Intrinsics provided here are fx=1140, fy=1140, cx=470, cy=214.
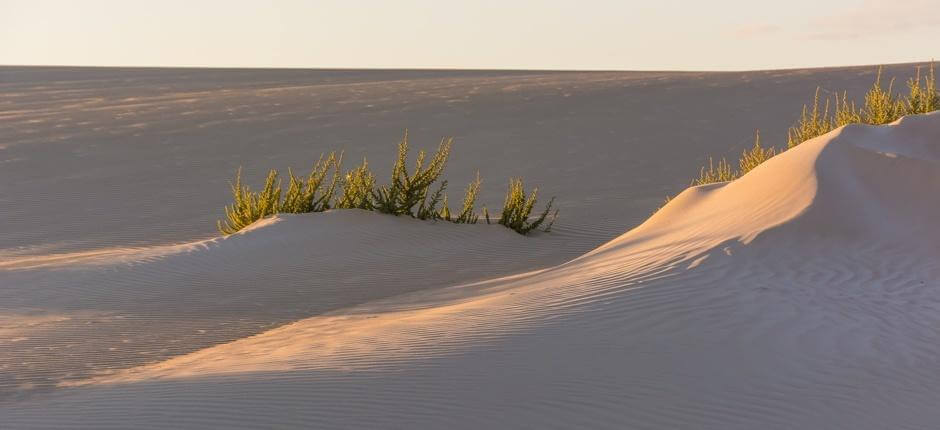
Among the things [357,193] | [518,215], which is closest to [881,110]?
[518,215]

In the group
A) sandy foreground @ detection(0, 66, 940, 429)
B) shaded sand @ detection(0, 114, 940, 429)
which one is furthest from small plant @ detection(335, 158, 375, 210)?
shaded sand @ detection(0, 114, 940, 429)

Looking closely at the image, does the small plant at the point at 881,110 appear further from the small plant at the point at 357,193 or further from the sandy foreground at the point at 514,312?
the small plant at the point at 357,193

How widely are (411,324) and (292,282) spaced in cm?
335

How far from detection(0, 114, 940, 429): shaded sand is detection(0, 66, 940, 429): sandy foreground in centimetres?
2

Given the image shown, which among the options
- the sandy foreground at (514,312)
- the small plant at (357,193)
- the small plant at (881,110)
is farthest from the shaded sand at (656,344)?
the small plant at (881,110)

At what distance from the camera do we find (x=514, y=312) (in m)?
7.07

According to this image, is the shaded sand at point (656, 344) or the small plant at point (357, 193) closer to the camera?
the shaded sand at point (656, 344)

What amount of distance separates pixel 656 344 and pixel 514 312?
3.92ft

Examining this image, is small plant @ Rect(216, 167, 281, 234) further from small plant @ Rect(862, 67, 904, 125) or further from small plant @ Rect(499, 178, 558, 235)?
small plant @ Rect(862, 67, 904, 125)

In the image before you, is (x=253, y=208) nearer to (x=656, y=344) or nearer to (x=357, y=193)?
(x=357, y=193)

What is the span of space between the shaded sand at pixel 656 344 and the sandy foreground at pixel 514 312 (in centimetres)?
2

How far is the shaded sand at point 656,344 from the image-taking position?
16.5 feet

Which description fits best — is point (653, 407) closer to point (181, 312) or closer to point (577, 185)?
point (181, 312)

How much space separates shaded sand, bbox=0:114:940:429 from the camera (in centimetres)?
503
